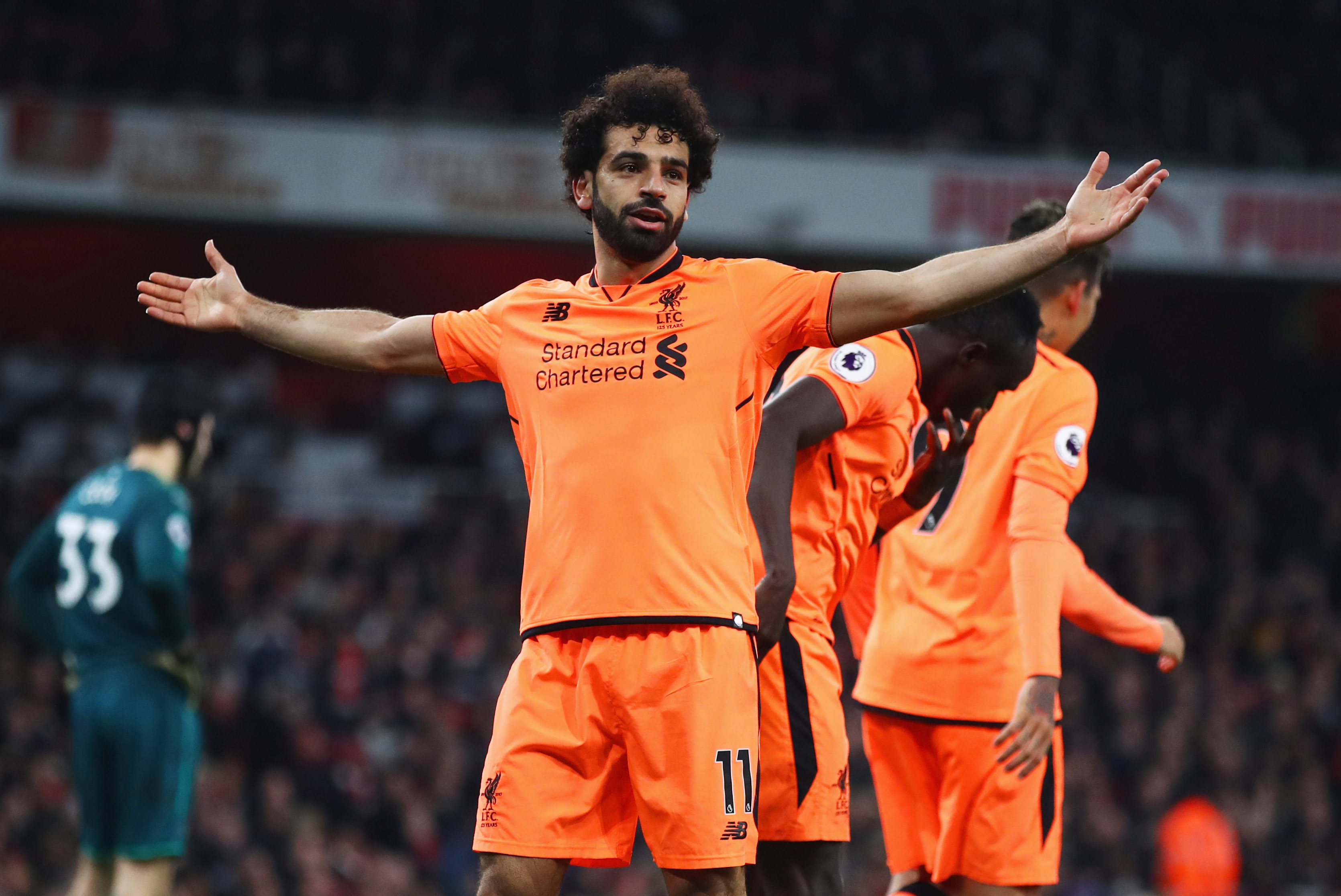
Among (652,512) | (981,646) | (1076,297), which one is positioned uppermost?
(1076,297)

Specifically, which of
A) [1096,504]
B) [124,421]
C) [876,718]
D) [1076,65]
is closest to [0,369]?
[124,421]

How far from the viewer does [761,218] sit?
53.6ft

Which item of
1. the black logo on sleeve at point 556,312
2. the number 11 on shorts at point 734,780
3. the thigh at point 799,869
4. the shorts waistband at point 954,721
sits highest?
the black logo on sleeve at point 556,312

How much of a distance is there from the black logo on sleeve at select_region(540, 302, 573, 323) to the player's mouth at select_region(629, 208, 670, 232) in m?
0.22

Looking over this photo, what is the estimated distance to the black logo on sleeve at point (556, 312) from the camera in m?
3.23

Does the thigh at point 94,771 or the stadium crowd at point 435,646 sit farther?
the stadium crowd at point 435,646

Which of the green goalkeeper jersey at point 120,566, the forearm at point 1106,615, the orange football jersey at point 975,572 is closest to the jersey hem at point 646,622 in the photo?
the orange football jersey at point 975,572

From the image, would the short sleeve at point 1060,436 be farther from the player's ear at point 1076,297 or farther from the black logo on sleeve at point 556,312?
the black logo on sleeve at point 556,312

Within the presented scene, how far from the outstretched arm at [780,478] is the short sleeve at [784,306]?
401 millimetres

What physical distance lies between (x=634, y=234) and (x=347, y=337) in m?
0.68

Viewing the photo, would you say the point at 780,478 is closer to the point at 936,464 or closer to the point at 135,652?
the point at 936,464

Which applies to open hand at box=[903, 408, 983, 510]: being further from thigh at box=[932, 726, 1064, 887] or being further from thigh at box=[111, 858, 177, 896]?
thigh at box=[111, 858, 177, 896]

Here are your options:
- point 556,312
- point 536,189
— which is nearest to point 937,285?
point 556,312

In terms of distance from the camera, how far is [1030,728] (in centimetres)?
402
